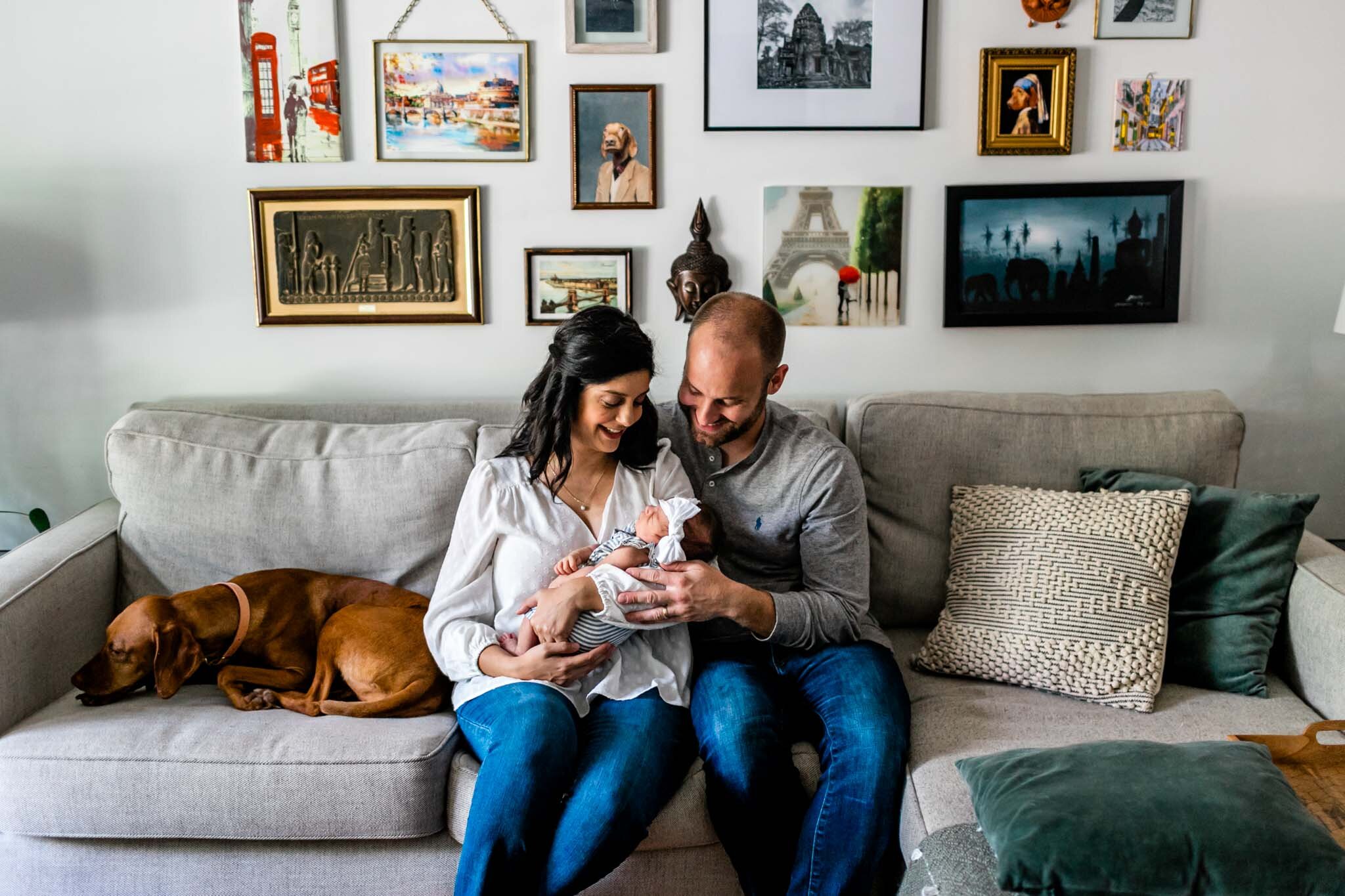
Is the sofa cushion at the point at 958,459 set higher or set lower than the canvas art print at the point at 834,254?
lower

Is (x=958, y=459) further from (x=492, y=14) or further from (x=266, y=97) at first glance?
(x=266, y=97)

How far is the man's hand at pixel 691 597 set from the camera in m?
1.72

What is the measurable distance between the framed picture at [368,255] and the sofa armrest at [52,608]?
2.22 ft

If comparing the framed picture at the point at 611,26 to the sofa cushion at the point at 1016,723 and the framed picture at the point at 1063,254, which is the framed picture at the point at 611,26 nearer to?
the framed picture at the point at 1063,254

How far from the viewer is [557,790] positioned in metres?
1.57

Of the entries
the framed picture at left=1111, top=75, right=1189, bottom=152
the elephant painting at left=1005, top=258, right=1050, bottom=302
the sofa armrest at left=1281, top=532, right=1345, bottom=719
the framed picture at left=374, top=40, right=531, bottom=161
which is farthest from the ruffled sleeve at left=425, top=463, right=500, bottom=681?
the framed picture at left=1111, top=75, right=1189, bottom=152

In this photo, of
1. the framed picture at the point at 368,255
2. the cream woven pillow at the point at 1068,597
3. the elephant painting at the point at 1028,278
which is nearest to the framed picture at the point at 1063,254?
the elephant painting at the point at 1028,278

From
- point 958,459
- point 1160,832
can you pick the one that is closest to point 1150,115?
point 958,459

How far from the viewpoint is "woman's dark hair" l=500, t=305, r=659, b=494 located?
1797 millimetres

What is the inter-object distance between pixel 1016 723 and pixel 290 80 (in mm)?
2107

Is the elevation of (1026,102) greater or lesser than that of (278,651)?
greater

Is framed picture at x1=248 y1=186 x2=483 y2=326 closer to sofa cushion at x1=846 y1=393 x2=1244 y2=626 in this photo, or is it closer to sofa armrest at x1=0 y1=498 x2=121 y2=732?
sofa armrest at x1=0 y1=498 x2=121 y2=732

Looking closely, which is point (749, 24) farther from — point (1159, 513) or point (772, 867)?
point (772, 867)

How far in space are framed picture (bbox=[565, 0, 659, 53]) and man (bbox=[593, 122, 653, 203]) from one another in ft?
0.60
